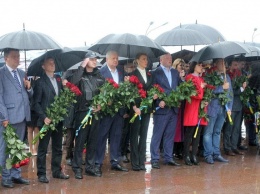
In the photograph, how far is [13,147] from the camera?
856cm

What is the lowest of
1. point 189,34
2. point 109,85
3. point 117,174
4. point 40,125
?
point 117,174

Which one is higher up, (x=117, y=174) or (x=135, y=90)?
(x=135, y=90)

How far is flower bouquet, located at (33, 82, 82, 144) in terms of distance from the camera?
8.81 meters

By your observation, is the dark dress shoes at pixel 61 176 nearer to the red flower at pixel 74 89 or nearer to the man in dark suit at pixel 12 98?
the man in dark suit at pixel 12 98

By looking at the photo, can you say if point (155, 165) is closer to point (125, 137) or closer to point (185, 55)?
point (125, 137)

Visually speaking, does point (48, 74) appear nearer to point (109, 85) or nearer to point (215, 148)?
point (109, 85)

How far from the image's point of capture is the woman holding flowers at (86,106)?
9125 mm

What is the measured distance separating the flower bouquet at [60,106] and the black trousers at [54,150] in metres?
0.12

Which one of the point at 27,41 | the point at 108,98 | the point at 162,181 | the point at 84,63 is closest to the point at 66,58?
the point at 84,63

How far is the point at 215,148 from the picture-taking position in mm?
10797

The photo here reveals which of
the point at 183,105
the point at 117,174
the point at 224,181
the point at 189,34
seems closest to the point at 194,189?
the point at 224,181

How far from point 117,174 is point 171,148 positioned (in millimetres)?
1255

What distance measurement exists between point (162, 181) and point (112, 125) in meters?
1.31

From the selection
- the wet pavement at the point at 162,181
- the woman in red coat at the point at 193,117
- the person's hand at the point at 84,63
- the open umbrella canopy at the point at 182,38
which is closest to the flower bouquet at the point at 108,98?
the person's hand at the point at 84,63
